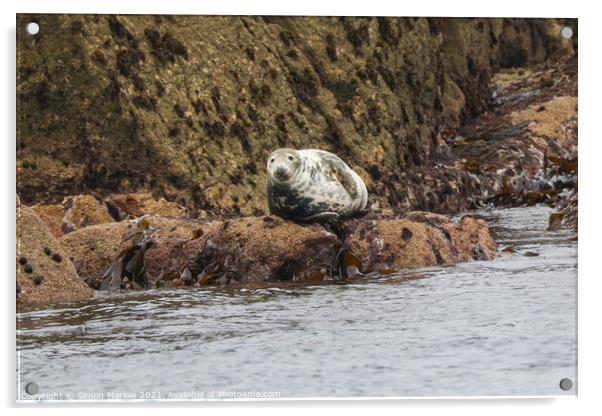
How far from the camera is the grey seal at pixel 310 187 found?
1038 centimetres

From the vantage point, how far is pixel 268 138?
435 inches

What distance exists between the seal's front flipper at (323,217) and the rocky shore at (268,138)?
9 cm

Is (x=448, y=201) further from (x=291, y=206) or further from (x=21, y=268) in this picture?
(x=21, y=268)

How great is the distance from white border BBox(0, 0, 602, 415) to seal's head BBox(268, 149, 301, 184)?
4.32 feet

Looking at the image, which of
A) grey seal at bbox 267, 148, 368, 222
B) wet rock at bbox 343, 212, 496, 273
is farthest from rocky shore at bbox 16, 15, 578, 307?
grey seal at bbox 267, 148, 368, 222

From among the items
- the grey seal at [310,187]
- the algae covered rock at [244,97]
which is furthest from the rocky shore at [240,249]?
the algae covered rock at [244,97]

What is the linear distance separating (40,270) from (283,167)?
7.05 feet

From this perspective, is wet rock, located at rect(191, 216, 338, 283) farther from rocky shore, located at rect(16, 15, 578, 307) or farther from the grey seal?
the grey seal

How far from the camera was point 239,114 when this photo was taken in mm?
11234

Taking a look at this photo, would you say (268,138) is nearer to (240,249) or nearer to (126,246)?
(240,249)

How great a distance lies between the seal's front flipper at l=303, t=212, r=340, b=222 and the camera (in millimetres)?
10453

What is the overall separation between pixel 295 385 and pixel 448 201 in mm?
3062
